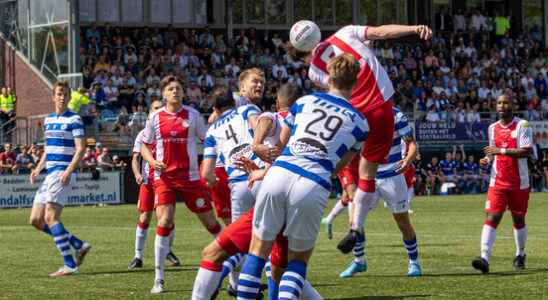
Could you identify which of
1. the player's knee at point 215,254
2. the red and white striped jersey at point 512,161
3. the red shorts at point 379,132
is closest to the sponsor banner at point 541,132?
the red and white striped jersey at point 512,161

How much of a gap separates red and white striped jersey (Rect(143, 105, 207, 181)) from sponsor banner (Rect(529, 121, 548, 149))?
113 feet

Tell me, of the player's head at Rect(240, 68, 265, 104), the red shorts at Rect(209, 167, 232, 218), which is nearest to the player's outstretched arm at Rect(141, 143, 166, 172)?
the red shorts at Rect(209, 167, 232, 218)

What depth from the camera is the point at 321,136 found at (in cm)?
843

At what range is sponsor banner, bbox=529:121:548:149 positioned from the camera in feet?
151

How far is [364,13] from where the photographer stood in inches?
2094

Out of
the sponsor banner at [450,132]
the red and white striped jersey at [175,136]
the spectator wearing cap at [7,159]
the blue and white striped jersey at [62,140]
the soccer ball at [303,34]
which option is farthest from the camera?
the sponsor banner at [450,132]

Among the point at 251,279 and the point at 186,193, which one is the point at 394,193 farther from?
the point at 251,279

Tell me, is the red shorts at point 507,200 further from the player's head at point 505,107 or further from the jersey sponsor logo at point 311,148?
the jersey sponsor logo at point 311,148

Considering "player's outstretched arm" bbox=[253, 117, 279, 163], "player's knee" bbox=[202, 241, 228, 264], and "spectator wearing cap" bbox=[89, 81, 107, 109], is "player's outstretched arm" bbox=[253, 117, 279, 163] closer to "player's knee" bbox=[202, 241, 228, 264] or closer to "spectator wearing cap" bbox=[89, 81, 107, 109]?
"player's knee" bbox=[202, 241, 228, 264]

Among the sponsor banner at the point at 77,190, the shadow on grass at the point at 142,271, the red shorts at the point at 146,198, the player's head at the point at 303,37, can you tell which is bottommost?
the sponsor banner at the point at 77,190

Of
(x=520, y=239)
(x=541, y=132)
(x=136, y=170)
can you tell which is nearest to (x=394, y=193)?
(x=520, y=239)

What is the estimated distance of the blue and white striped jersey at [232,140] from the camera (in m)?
11.3

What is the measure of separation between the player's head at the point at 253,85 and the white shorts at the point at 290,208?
8.48 feet

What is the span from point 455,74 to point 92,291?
39.6 metres
